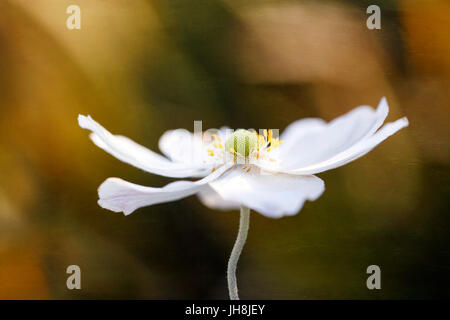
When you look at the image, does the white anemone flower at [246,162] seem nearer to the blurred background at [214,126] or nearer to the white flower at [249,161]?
the white flower at [249,161]

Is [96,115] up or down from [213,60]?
down

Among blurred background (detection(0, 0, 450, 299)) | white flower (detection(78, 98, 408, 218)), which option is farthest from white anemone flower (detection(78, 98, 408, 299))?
blurred background (detection(0, 0, 450, 299))

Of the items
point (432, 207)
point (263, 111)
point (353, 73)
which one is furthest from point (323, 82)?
point (432, 207)

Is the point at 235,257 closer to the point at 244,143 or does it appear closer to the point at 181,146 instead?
the point at 244,143

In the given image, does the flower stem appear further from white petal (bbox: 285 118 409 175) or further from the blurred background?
the blurred background

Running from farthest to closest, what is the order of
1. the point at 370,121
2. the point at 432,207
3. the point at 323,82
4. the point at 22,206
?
the point at 323,82
the point at 22,206
the point at 432,207
the point at 370,121

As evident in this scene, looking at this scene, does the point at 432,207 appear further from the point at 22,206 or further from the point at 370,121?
the point at 22,206

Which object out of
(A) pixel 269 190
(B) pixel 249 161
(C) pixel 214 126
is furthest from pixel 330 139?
(C) pixel 214 126
